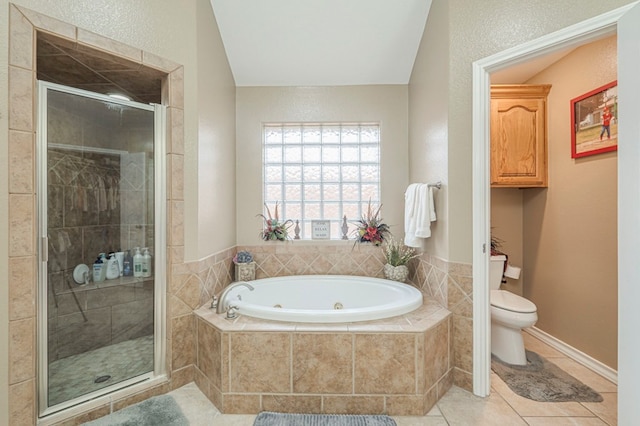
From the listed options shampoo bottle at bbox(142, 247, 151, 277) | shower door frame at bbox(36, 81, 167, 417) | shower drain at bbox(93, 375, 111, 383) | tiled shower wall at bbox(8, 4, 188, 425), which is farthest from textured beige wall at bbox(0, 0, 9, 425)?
shampoo bottle at bbox(142, 247, 151, 277)

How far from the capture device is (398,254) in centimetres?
246

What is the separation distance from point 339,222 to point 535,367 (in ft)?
6.38

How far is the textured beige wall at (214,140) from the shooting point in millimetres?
1959

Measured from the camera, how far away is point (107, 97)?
5.51 feet

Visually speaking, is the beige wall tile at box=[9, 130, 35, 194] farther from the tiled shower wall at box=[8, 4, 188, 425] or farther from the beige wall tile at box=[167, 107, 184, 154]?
the beige wall tile at box=[167, 107, 184, 154]

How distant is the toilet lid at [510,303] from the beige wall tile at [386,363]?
3.43 feet

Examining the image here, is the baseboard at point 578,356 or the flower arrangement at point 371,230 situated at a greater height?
the flower arrangement at point 371,230

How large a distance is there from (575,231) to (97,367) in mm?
3557

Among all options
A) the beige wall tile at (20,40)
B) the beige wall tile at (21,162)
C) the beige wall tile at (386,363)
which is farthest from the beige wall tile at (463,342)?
the beige wall tile at (20,40)

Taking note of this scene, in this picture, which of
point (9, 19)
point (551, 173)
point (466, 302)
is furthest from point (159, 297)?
point (551, 173)

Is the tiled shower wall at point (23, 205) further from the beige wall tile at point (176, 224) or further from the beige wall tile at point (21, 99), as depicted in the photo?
the beige wall tile at point (176, 224)

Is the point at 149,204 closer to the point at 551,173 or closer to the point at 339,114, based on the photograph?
the point at 339,114

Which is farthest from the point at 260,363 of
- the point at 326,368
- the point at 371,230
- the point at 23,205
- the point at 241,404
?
the point at 371,230

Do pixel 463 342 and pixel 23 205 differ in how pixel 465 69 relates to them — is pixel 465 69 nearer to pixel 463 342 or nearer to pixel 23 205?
pixel 463 342
